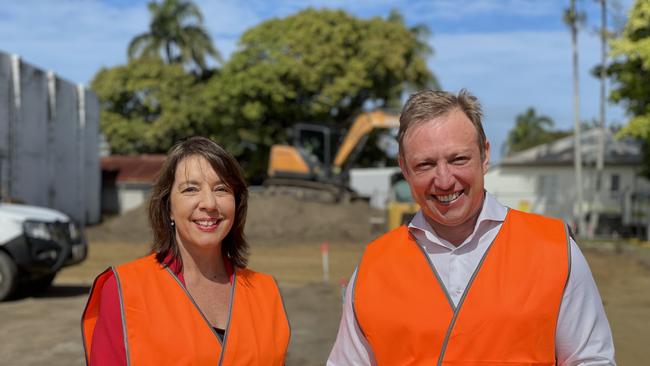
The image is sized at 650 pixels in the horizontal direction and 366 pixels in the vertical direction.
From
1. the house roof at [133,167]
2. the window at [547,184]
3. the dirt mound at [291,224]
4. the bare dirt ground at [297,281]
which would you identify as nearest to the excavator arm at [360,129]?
the dirt mound at [291,224]

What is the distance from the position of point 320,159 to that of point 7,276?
75.6ft

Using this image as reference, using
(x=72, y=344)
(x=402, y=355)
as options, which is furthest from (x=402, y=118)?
(x=72, y=344)

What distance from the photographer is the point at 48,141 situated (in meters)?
32.6

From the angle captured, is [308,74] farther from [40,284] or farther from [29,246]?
[29,246]

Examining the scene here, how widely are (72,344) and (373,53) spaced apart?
3447 centimetres

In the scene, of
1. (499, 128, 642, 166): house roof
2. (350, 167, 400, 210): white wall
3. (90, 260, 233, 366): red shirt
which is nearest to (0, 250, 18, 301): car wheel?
(90, 260, 233, 366): red shirt

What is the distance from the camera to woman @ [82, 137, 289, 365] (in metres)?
2.87

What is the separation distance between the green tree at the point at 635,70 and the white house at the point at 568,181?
7724 millimetres

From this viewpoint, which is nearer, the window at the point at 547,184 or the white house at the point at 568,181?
the white house at the point at 568,181

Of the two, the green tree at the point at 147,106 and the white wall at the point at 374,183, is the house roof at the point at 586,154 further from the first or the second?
the green tree at the point at 147,106

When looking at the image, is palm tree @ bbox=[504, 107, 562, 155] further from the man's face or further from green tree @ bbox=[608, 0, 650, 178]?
the man's face

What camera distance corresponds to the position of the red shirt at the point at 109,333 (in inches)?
111

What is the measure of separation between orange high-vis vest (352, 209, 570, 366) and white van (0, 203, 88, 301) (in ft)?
33.8

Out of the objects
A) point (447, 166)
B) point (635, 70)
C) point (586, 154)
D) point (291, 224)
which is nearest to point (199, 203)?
point (447, 166)
